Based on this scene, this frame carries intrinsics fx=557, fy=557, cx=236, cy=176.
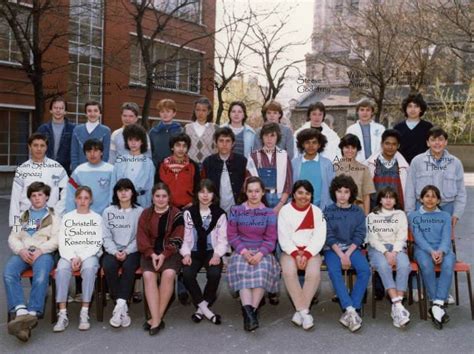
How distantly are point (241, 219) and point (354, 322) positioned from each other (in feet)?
4.71

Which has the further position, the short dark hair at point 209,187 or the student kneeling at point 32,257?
the short dark hair at point 209,187

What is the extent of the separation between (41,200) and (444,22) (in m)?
13.7

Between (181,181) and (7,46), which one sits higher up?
(7,46)

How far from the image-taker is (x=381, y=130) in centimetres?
671

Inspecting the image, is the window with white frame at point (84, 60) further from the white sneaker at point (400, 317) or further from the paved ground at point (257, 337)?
the white sneaker at point (400, 317)

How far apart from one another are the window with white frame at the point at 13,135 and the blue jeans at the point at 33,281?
559 inches

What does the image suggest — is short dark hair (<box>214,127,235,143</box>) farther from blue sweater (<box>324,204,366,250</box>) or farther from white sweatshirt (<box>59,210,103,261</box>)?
white sweatshirt (<box>59,210,103,261</box>)

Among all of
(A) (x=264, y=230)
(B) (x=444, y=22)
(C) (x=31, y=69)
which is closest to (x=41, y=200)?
(A) (x=264, y=230)

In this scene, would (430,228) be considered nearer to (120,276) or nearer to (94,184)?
(120,276)

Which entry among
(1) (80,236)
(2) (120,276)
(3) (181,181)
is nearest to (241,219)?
(3) (181,181)

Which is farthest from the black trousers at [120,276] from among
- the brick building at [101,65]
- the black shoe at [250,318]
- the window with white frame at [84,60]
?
the window with white frame at [84,60]

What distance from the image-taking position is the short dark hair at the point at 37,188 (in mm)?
5402

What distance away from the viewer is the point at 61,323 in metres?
4.89

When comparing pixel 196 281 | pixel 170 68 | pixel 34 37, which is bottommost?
pixel 196 281
